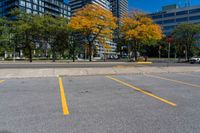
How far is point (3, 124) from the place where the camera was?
459 cm

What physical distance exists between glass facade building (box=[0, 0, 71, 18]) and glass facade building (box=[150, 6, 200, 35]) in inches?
2093

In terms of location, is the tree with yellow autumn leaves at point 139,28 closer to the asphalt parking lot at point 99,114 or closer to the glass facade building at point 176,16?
the asphalt parking lot at point 99,114

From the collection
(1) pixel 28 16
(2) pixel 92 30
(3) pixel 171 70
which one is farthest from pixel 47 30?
(3) pixel 171 70

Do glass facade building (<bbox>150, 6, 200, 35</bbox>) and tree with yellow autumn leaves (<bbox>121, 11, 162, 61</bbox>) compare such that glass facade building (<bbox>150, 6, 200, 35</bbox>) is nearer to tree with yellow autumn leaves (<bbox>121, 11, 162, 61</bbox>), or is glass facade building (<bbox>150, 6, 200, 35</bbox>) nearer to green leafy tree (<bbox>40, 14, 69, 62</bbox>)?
tree with yellow autumn leaves (<bbox>121, 11, 162, 61</bbox>)

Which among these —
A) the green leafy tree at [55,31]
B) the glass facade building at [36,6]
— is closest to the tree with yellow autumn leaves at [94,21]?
the green leafy tree at [55,31]

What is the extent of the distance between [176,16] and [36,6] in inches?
2787

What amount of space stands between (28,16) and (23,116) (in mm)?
43441

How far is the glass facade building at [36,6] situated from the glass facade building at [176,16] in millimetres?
53167

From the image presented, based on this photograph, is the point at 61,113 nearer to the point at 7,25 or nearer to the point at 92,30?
the point at 92,30

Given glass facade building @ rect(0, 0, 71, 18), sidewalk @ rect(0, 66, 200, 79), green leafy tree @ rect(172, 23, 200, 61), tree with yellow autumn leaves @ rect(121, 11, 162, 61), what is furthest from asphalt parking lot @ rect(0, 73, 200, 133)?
glass facade building @ rect(0, 0, 71, 18)

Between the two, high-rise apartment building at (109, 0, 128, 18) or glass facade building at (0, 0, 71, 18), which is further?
high-rise apartment building at (109, 0, 128, 18)

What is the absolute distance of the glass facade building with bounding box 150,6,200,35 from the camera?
101m

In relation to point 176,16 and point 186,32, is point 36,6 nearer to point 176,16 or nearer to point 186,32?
point 176,16

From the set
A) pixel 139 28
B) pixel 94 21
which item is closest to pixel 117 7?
pixel 139 28
